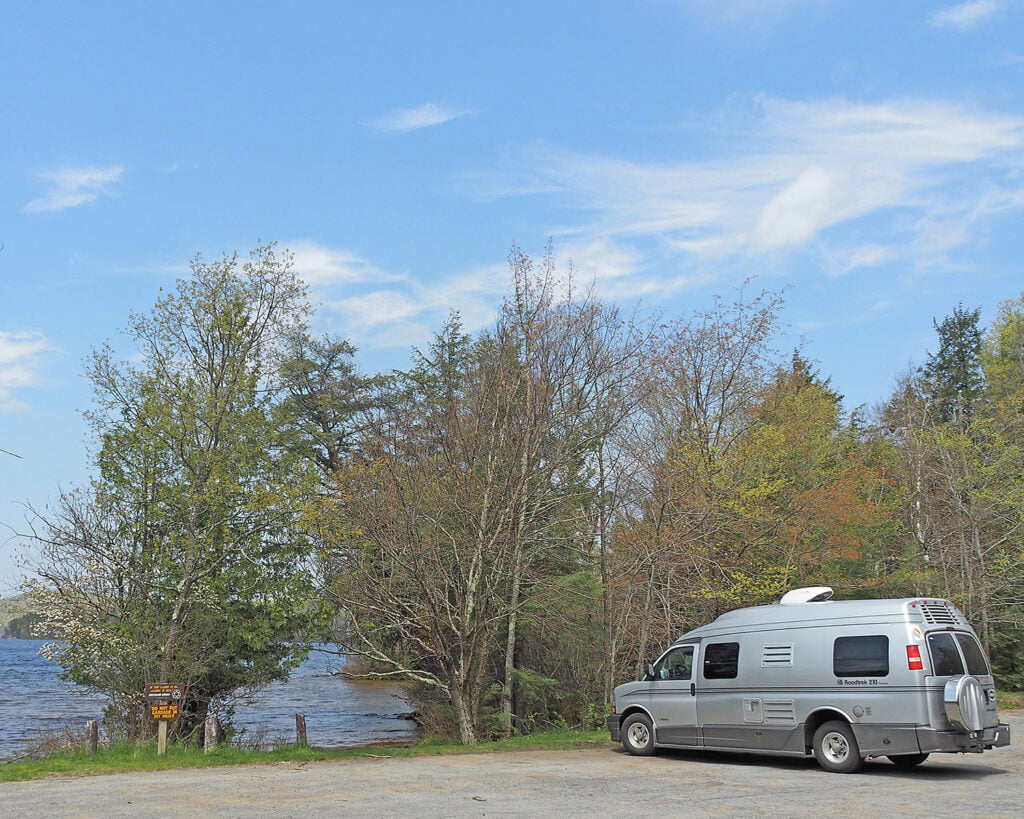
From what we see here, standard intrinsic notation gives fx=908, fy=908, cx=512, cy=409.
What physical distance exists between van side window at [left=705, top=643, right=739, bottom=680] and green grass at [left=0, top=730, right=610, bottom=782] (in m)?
3.91

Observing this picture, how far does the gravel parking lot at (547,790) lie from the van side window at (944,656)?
1.44m

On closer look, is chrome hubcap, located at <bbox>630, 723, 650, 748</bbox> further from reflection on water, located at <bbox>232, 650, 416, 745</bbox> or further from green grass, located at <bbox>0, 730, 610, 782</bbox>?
reflection on water, located at <bbox>232, 650, 416, 745</bbox>

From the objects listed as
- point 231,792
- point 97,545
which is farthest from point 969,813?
point 97,545

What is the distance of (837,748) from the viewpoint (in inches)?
520

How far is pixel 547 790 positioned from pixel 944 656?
5.92m

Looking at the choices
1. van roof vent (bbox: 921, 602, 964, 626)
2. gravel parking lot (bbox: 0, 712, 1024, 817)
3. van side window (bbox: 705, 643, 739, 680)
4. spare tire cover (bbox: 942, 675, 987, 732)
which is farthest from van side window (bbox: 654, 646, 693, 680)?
spare tire cover (bbox: 942, 675, 987, 732)

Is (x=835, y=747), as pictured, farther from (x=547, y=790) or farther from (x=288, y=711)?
(x=288, y=711)

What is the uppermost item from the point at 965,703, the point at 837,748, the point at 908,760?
the point at 965,703

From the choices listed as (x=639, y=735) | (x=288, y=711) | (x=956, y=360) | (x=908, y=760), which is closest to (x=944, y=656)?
(x=908, y=760)

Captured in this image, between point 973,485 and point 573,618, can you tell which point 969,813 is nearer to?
point 573,618

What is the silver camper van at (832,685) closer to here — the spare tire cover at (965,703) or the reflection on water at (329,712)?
the spare tire cover at (965,703)

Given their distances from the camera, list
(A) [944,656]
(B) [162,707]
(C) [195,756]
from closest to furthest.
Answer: (A) [944,656] → (C) [195,756] → (B) [162,707]

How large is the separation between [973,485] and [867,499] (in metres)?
3.59

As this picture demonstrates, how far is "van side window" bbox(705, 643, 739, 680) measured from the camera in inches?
576
